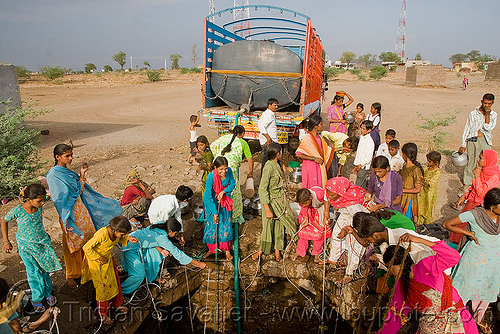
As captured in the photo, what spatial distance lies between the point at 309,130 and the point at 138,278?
2.87 meters

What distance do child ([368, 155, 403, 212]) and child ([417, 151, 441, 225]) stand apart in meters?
0.80

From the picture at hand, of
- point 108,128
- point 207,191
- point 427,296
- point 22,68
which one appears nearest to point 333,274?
point 427,296

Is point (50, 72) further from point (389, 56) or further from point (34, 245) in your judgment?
point (389, 56)

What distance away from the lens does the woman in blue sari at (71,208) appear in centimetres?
324

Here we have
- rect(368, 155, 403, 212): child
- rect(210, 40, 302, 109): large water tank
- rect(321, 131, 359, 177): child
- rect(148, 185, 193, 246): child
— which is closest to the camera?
rect(368, 155, 403, 212): child

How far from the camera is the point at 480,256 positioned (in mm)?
2898

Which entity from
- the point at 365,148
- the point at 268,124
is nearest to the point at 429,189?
the point at 365,148

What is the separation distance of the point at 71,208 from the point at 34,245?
1.52 feet

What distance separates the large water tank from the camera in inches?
277

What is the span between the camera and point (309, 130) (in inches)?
175

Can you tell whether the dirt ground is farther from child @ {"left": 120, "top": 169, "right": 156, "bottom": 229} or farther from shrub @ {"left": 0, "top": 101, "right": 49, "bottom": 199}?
child @ {"left": 120, "top": 169, "right": 156, "bottom": 229}

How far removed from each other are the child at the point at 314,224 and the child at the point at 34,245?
8.97ft

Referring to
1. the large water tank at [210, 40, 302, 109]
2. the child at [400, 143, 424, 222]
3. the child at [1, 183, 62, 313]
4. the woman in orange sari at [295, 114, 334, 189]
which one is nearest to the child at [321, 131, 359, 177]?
the woman in orange sari at [295, 114, 334, 189]

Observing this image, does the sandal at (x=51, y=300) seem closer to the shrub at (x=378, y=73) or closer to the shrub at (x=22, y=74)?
the shrub at (x=22, y=74)
